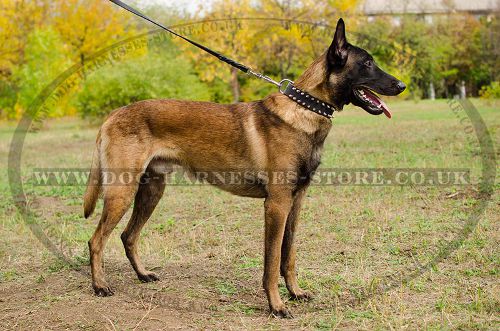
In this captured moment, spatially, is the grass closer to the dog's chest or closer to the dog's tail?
the dog's tail

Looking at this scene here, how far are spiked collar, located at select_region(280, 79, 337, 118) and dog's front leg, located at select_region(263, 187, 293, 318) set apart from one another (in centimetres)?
72

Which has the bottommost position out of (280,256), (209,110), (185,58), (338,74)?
(280,256)

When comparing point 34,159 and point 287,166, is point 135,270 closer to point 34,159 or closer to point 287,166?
point 287,166

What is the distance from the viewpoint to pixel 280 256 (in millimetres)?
4688

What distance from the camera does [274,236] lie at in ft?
15.0

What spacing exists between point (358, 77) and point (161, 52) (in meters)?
Result: 27.4

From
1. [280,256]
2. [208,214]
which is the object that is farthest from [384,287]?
[208,214]

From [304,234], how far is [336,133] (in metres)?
12.4

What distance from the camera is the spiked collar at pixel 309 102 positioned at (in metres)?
4.69

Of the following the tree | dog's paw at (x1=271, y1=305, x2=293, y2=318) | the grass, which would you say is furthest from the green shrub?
dog's paw at (x1=271, y1=305, x2=293, y2=318)

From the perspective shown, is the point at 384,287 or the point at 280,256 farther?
the point at 384,287

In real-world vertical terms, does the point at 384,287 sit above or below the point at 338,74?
below

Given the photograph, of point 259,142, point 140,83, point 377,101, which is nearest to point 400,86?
point 377,101

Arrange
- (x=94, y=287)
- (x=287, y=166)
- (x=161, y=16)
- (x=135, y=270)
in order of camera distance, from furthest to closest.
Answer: (x=161, y=16) < (x=135, y=270) < (x=94, y=287) < (x=287, y=166)
